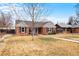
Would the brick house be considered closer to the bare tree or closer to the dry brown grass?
the dry brown grass

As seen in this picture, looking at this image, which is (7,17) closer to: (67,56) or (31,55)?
(31,55)

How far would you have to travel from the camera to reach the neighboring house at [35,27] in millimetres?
5102

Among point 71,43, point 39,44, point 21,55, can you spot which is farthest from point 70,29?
point 21,55

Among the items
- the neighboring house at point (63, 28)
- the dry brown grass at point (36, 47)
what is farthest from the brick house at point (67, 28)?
the dry brown grass at point (36, 47)

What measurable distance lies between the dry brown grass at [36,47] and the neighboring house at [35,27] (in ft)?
0.29

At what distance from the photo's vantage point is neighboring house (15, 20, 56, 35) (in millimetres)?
5102

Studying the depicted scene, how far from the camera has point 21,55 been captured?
5055 mm

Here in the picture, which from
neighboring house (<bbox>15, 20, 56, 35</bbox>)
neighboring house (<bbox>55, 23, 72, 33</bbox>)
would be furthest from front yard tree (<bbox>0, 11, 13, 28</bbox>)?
neighboring house (<bbox>55, 23, 72, 33</bbox>)

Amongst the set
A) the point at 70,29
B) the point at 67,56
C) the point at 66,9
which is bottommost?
the point at 67,56

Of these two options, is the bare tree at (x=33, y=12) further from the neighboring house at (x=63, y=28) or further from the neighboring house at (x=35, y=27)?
the neighboring house at (x=63, y=28)

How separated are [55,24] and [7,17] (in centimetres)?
79

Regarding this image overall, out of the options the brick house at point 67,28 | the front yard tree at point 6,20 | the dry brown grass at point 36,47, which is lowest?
the dry brown grass at point 36,47

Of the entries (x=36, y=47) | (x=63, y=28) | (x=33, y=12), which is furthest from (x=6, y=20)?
(x=63, y=28)

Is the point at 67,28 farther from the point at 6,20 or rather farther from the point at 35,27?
the point at 6,20
